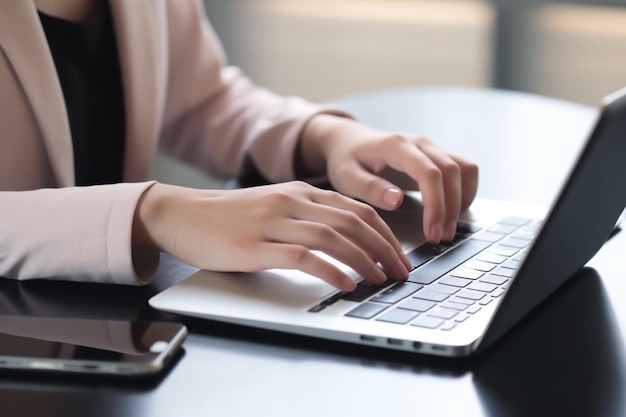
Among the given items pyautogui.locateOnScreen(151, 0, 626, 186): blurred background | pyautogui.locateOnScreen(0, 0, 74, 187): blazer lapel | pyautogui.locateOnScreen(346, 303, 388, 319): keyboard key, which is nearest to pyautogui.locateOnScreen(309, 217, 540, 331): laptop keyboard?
pyautogui.locateOnScreen(346, 303, 388, 319): keyboard key

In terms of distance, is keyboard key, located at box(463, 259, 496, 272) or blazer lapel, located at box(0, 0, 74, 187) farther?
blazer lapel, located at box(0, 0, 74, 187)

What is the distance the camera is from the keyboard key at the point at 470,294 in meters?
0.64

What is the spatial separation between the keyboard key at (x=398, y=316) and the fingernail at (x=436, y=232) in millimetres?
159

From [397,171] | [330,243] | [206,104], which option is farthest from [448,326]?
[206,104]

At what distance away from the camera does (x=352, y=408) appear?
52cm

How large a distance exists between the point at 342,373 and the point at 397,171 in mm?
367

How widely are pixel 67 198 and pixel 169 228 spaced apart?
9 cm

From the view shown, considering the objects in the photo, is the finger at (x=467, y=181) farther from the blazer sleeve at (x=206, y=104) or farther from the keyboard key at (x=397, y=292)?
the blazer sleeve at (x=206, y=104)

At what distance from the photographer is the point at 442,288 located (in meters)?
0.66

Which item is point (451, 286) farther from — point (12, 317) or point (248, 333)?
point (12, 317)

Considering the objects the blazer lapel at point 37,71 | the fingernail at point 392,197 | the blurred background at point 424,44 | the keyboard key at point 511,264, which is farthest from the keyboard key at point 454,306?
the blurred background at point 424,44

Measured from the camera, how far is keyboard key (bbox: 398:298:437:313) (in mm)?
614

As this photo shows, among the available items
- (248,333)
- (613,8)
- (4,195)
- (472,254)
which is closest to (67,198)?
(4,195)

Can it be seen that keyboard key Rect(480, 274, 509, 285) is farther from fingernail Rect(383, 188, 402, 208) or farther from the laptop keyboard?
fingernail Rect(383, 188, 402, 208)
